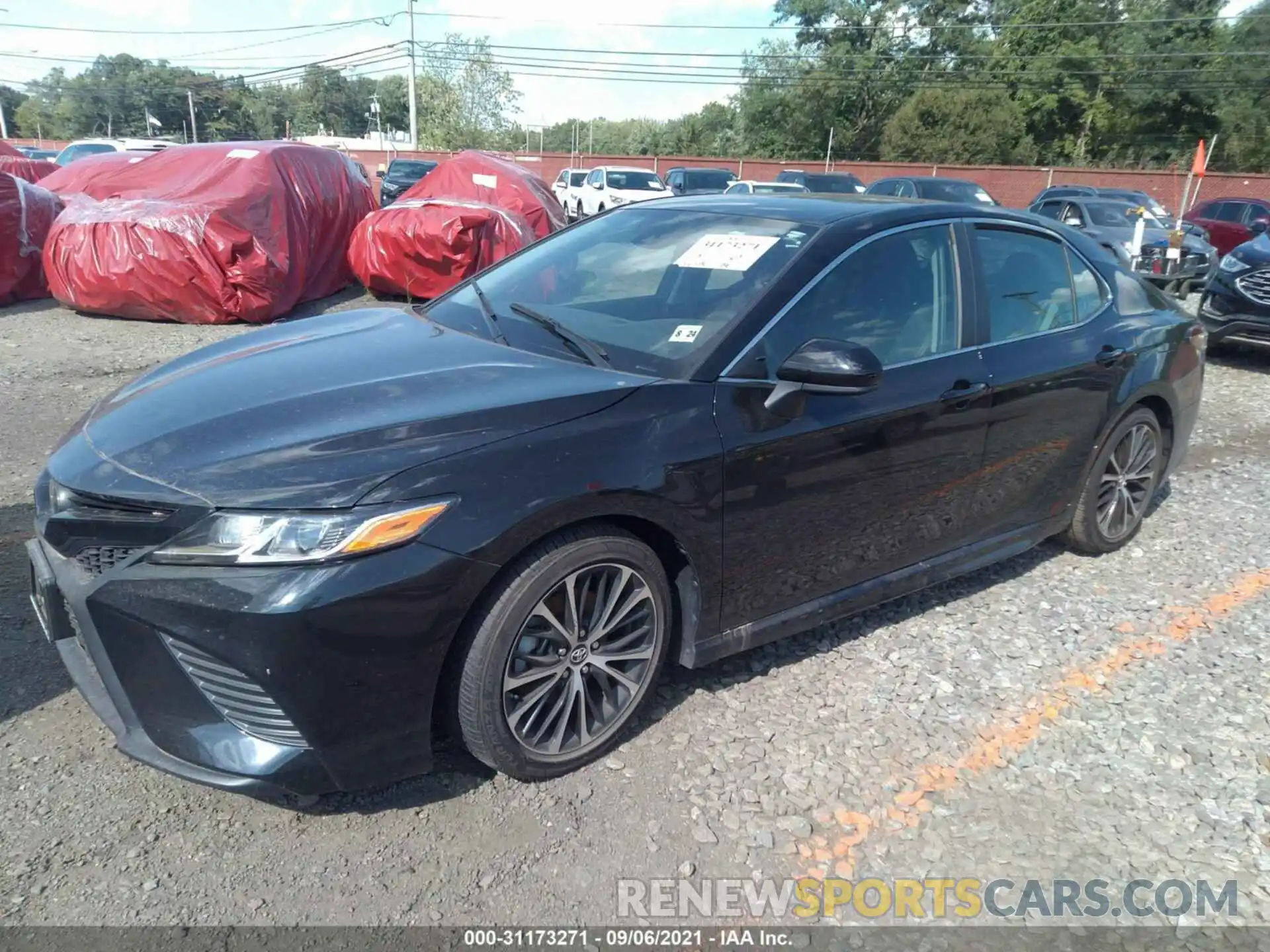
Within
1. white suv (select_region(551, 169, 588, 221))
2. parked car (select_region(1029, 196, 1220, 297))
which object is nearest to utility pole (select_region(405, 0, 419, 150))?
white suv (select_region(551, 169, 588, 221))

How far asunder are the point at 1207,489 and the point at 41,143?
56141mm

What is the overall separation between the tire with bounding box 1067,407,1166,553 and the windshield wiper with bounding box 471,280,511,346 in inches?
112

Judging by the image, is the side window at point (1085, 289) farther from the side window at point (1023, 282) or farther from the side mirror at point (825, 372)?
the side mirror at point (825, 372)

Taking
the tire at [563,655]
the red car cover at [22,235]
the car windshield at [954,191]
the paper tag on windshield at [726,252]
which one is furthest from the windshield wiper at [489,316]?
the car windshield at [954,191]

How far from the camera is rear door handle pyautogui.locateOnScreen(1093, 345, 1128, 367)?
4.14 m

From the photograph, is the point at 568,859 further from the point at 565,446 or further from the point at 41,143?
the point at 41,143

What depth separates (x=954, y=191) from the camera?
18922 millimetres

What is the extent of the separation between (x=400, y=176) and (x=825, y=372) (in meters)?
25.0

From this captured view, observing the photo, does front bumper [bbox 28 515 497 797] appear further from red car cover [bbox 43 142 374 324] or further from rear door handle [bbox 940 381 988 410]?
red car cover [bbox 43 142 374 324]

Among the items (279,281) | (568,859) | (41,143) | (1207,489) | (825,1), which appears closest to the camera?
(568,859)

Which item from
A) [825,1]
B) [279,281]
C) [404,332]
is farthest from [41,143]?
[404,332]

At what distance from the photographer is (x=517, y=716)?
104 inches

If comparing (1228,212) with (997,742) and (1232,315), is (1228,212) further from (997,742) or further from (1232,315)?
(997,742)

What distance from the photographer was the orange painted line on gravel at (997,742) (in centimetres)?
264
